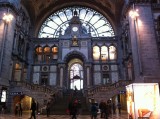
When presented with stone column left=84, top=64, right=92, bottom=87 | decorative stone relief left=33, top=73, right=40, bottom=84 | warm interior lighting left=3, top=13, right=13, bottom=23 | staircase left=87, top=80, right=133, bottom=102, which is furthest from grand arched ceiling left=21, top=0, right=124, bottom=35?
staircase left=87, top=80, right=133, bottom=102

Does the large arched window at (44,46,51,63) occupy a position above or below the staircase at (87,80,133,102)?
above

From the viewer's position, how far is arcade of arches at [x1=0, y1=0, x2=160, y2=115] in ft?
73.8

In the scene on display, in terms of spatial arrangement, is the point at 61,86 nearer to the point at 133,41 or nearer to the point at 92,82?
the point at 92,82

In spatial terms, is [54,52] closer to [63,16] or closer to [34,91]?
[63,16]

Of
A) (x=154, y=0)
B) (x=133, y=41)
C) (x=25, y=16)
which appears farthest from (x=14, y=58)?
(x=154, y=0)

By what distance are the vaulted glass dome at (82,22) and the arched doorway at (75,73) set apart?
20.0 ft

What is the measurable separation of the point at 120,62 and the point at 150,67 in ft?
39.7

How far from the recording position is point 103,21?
1427 inches

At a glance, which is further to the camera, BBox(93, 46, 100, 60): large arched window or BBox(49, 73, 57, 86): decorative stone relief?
BBox(93, 46, 100, 60): large arched window

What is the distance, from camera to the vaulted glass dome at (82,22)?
3569cm

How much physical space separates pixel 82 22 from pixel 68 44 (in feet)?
21.8

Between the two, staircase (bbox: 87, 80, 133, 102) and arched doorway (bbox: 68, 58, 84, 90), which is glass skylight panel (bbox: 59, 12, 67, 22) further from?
staircase (bbox: 87, 80, 133, 102)

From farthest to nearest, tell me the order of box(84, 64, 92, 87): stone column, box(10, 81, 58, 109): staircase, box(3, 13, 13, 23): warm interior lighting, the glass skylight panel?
the glass skylight panel < box(84, 64, 92, 87): stone column < box(10, 81, 58, 109): staircase < box(3, 13, 13, 23): warm interior lighting

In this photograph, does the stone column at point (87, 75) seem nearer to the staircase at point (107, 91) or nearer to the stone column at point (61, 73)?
the stone column at point (61, 73)
